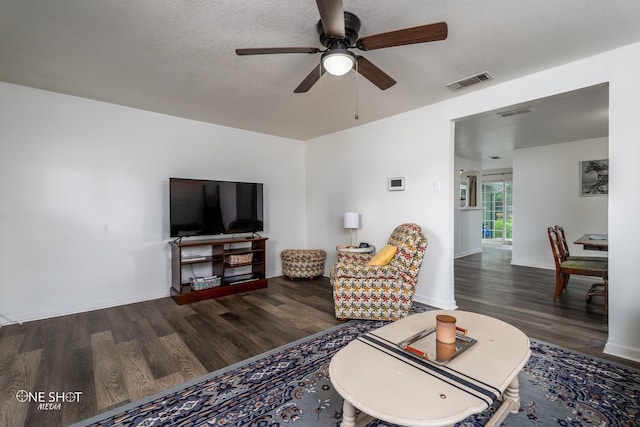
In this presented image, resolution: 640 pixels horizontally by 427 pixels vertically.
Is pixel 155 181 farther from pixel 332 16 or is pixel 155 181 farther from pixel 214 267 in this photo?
pixel 332 16

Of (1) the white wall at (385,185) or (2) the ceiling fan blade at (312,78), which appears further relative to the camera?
(1) the white wall at (385,185)

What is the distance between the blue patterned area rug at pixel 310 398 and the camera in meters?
1.61

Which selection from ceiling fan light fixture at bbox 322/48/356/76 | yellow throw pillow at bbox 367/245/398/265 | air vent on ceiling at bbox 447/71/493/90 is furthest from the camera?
yellow throw pillow at bbox 367/245/398/265

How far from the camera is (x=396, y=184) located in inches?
152

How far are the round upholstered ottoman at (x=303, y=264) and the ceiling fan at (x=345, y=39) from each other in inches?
118

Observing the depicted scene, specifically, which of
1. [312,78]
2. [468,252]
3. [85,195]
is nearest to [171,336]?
[85,195]

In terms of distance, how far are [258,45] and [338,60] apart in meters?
0.77

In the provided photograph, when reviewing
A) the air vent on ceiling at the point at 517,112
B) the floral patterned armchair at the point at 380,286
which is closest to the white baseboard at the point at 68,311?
the floral patterned armchair at the point at 380,286

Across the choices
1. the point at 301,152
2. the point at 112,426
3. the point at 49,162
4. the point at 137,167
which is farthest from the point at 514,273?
the point at 49,162

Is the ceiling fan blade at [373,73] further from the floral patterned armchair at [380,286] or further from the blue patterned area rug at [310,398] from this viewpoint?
the blue patterned area rug at [310,398]

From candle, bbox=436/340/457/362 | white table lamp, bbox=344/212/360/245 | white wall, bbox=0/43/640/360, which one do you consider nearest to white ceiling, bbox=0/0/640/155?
white wall, bbox=0/43/640/360

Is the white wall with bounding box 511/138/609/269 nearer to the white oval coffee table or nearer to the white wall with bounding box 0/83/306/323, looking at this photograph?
the white oval coffee table

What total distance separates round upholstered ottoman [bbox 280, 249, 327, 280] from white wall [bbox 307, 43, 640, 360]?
30 centimetres

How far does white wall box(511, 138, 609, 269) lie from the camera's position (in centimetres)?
509
